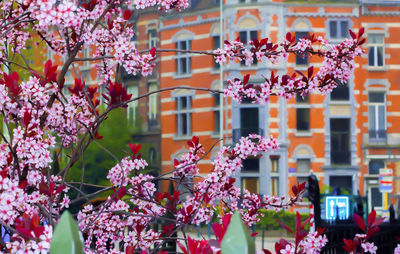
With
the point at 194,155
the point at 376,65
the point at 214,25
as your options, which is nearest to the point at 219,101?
the point at 214,25

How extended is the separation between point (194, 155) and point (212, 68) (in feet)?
111

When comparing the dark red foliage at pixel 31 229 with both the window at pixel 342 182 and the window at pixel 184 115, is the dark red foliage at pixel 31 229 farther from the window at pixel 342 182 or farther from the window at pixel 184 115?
the window at pixel 184 115

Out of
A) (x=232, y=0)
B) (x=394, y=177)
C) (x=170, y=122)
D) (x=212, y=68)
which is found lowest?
(x=394, y=177)

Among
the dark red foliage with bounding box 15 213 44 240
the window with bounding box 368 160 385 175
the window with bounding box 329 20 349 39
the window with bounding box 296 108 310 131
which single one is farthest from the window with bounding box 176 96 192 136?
the dark red foliage with bounding box 15 213 44 240

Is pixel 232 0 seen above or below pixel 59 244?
above

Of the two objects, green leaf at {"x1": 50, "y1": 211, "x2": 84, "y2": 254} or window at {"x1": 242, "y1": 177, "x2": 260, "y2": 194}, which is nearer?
green leaf at {"x1": 50, "y1": 211, "x2": 84, "y2": 254}

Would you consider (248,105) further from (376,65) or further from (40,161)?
(40,161)

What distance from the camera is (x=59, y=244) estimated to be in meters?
2.42

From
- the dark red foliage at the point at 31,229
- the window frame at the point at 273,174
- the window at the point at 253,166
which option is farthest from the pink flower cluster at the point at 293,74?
the window at the point at 253,166

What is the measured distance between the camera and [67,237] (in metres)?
2.42

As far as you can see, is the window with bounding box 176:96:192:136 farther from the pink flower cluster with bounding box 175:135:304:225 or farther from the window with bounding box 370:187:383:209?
the pink flower cluster with bounding box 175:135:304:225

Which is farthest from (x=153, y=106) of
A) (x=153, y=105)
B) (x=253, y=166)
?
(x=253, y=166)

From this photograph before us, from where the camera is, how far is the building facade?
37844mm

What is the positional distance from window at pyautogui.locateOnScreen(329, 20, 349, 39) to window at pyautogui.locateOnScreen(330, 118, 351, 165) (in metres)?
4.35
